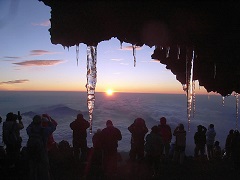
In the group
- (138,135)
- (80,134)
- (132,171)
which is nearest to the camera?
(138,135)

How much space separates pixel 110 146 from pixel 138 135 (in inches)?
46.2

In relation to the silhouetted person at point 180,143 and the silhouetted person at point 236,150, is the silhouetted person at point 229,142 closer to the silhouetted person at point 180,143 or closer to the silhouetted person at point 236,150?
the silhouetted person at point 236,150

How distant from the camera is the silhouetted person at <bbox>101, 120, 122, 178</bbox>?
8.67 metres

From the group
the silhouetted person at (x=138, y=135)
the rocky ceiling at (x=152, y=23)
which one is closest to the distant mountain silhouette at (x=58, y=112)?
the silhouetted person at (x=138, y=135)

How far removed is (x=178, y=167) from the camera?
10672 millimetres

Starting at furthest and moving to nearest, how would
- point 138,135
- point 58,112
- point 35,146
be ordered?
point 58,112, point 138,135, point 35,146

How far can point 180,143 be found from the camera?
1104 centimetres

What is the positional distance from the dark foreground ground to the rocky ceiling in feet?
15.5

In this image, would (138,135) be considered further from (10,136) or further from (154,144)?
(10,136)

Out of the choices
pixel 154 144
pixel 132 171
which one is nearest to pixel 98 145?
pixel 132 171

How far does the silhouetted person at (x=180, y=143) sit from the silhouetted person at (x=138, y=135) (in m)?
2.01

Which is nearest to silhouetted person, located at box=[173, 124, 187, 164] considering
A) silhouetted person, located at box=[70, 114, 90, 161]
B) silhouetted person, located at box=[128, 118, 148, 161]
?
silhouetted person, located at box=[128, 118, 148, 161]

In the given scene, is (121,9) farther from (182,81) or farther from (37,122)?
(182,81)

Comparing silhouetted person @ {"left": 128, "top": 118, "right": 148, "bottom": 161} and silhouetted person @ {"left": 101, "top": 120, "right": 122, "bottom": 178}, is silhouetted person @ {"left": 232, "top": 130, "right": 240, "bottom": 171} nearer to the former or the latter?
silhouetted person @ {"left": 128, "top": 118, "right": 148, "bottom": 161}
